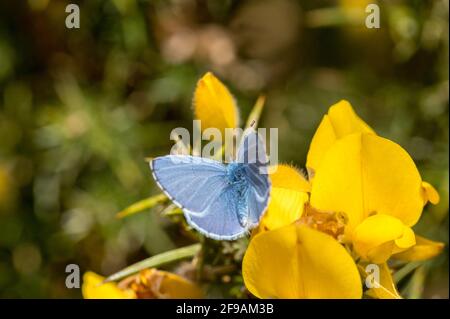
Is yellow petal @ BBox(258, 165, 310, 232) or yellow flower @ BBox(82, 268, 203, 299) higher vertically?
yellow petal @ BBox(258, 165, 310, 232)

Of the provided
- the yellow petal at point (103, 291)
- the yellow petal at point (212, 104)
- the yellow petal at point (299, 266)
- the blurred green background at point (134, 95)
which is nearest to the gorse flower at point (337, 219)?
the yellow petal at point (299, 266)

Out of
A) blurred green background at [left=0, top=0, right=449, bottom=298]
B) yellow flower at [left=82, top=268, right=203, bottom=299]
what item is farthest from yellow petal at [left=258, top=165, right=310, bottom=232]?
blurred green background at [left=0, top=0, right=449, bottom=298]

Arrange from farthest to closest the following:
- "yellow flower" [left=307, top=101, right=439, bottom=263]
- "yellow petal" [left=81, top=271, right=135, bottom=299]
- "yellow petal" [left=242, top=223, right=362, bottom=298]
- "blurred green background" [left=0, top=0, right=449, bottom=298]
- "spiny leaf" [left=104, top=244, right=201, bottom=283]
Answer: "blurred green background" [left=0, top=0, right=449, bottom=298] → "yellow petal" [left=81, top=271, right=135, bottom=299] → "spiny leaf" [left=104, top=244, right=201, bottom=283] → "yellow flower" [left=307, top=101, right=439, bottom=263] → "yellow petal" [left=242, top=223, right=362, bottom=298]

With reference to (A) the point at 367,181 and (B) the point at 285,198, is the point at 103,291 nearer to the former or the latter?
(B) the point at 285,198

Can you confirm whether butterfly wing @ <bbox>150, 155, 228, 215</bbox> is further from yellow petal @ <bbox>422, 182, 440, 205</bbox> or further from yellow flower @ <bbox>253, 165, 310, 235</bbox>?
yellow petal @ <bbox>422, 182, 440, 205</bbox>

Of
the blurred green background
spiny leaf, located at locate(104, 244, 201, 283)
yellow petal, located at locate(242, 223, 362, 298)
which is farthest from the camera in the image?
the blurred green background

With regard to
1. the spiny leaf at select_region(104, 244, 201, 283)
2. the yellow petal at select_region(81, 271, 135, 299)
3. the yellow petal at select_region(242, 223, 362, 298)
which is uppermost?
the yellow petal at select_region(242, 223, 362, 298)

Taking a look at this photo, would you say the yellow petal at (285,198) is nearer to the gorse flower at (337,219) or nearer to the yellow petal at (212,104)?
the gorse flower at (337,219)
